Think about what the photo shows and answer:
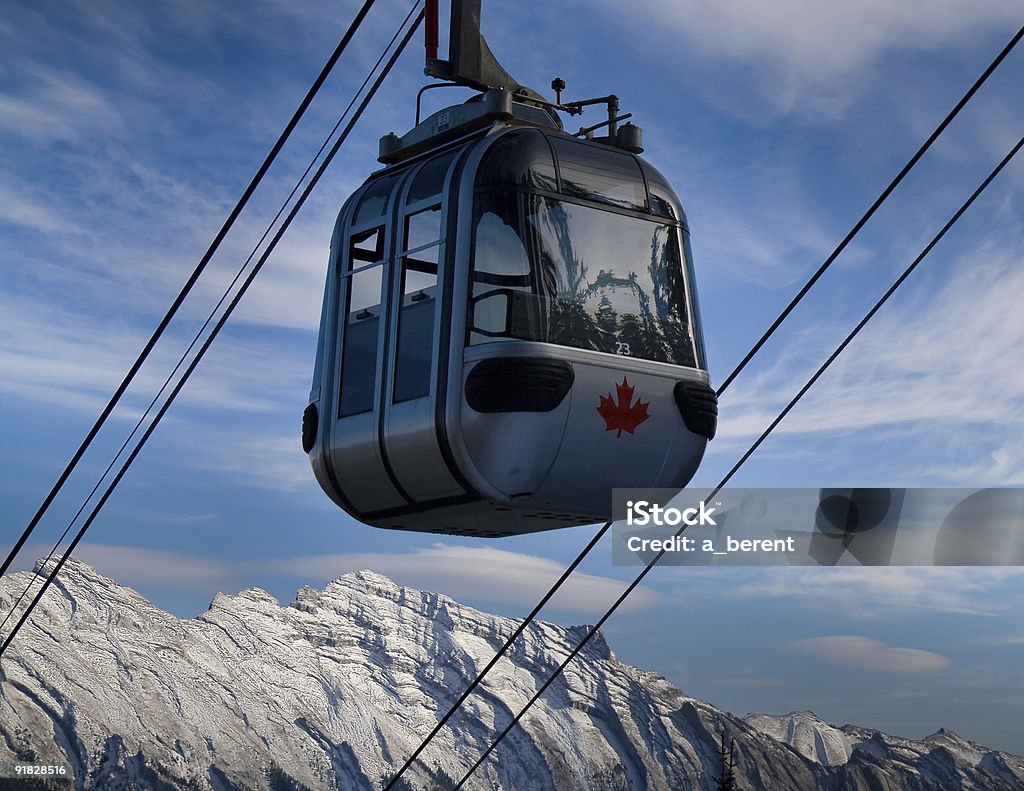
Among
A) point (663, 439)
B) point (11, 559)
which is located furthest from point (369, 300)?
point (11, 559)

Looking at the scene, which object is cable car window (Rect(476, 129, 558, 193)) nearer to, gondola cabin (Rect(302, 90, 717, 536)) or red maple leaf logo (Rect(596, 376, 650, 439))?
gondola cabin (Rect(302, 90, 717, 536))

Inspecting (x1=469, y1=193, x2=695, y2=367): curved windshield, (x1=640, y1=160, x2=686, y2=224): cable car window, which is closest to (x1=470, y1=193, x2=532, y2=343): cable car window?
(x1=469, y1=193, x2=695, y2=367): curved windshield

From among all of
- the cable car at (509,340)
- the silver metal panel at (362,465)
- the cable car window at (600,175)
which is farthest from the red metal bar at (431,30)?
the silver metal panel at (362,465)

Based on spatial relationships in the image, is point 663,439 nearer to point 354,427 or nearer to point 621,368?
point 621,368

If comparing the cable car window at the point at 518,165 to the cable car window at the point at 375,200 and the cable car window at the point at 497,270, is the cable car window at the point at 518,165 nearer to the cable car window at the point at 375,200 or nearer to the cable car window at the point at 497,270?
the cable car window at the point at 497,270

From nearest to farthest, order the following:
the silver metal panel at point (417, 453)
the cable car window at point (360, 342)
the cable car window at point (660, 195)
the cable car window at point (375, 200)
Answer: the silver metal panel at point (417, 453)
the cable car window at point (360, 342)
the cable car window at point (660, 195)
the cable car window at point (375, 200)

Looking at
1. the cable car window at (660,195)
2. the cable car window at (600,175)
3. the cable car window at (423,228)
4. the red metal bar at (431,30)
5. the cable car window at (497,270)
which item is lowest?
the cable car window at (497,270)
